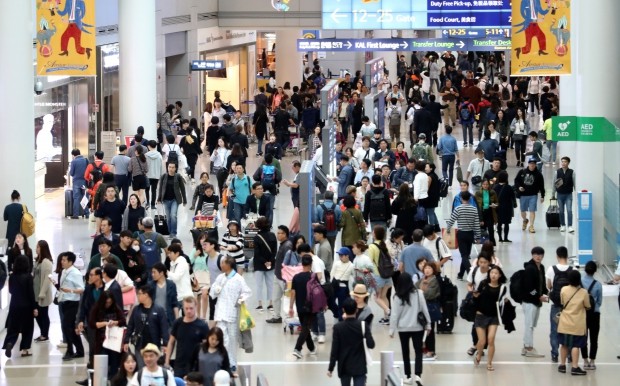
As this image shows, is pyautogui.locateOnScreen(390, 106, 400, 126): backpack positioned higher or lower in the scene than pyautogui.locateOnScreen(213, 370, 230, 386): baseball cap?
higher

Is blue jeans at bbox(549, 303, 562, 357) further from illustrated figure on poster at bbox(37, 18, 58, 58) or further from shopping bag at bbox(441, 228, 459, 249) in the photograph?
illustrated figure on poster at bbox(37, 18, 58, 58)

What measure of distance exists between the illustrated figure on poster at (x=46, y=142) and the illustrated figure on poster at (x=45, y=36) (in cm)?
737

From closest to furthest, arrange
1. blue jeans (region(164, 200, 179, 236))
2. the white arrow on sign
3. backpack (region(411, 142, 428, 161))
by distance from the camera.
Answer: blue jeans (region(164, 200, 179, 236)) → backpack (region(411, 142, 428, 161)) → the white arrow on sign

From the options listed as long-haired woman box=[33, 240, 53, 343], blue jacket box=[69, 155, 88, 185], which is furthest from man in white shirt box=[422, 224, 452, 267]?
blue jacket box=[69, 155, 88, 185]

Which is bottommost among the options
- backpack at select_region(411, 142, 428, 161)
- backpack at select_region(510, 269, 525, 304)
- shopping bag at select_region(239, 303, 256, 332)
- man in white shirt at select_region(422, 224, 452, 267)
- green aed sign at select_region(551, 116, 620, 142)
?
shopping bag at select_region(239, 303, 256, 332)

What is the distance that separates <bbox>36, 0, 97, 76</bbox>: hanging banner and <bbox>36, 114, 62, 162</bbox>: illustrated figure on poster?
716cm

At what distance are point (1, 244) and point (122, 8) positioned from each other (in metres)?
12.6

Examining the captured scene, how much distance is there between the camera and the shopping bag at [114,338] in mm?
14555

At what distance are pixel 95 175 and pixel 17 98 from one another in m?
2.80

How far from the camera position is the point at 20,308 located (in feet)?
54.4

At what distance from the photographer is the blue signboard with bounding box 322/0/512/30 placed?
3994 cm

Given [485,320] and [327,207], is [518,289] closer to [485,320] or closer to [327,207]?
[485,320]

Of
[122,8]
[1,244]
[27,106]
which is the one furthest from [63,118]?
[1,244]

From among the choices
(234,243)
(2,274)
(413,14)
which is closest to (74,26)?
(234,243)
